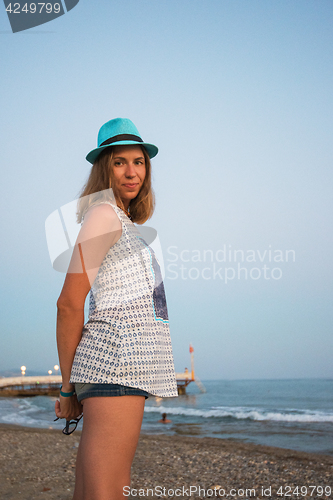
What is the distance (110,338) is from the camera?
1295 millimetres

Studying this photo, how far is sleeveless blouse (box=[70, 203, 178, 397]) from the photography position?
128 centimetres

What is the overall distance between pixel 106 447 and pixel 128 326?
1.27 ft

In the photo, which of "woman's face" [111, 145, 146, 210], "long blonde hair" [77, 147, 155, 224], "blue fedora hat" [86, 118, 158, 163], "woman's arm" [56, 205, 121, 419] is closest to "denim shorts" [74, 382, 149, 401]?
"woman's arm" [56, 205, 121, 419]

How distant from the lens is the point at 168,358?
1.54 m

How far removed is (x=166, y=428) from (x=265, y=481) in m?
6.22

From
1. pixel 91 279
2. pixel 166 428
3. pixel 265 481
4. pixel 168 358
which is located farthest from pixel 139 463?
pixel 166 428

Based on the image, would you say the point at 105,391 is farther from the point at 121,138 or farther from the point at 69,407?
the point at 121,138

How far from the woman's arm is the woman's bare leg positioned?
0.18 m

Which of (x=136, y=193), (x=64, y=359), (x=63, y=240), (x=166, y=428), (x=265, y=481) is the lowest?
(x=166, y=428)

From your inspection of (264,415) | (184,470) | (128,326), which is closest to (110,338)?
(128,326)

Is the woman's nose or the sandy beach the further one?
the sandy beach

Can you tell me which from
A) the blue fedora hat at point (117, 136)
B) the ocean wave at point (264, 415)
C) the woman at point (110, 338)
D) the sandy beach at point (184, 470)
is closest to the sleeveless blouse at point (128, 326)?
the woman at point (110, 338)

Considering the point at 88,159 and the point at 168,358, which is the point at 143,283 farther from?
the point at 88,159
